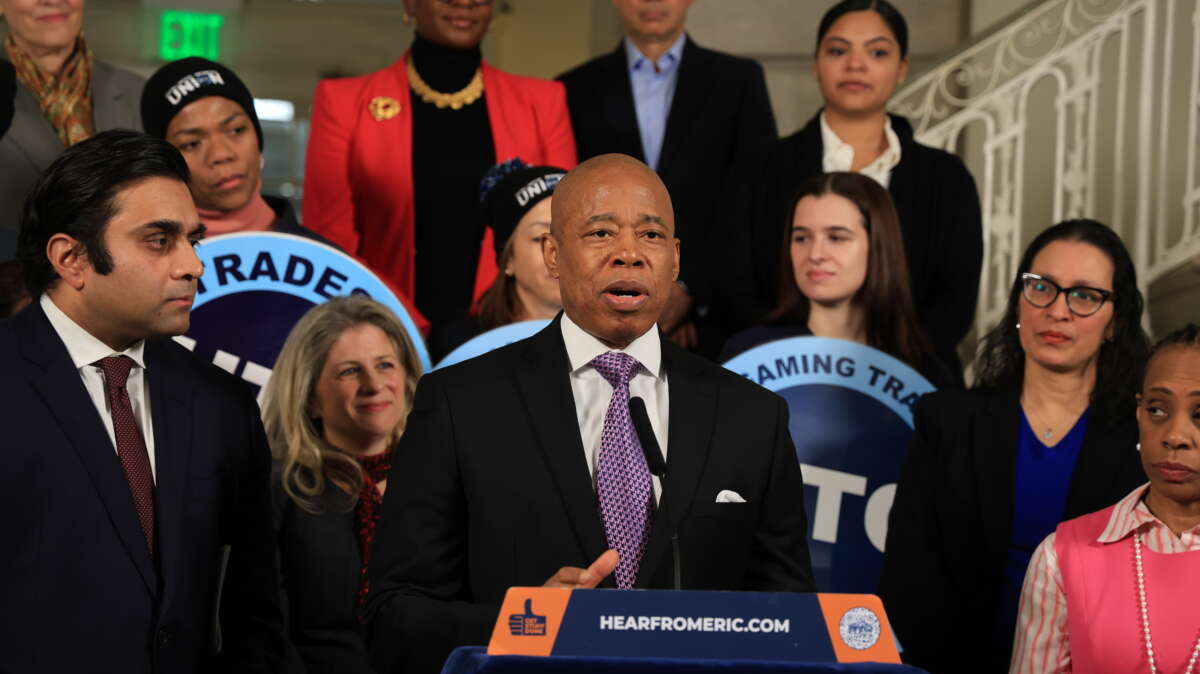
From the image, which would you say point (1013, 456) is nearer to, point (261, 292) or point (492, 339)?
point (492, 339)

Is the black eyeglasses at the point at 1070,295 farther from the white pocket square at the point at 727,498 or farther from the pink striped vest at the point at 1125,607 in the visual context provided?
the white pocket square at the point at 727,498

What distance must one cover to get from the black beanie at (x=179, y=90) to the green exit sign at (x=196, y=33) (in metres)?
5.78

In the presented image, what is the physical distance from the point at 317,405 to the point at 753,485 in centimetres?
162

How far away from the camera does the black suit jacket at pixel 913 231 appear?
4152 millimetres

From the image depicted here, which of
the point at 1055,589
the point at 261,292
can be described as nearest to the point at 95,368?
the point at 261,292

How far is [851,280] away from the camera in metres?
3.98

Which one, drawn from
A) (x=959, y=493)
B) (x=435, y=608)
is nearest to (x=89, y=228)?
(x=435, y=608)

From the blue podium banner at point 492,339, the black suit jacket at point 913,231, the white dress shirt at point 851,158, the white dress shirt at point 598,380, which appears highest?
the white dress shirt at point 851,158

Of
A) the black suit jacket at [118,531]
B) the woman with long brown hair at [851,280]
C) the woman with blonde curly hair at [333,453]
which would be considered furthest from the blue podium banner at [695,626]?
the woman with long brown hair at [851,280]

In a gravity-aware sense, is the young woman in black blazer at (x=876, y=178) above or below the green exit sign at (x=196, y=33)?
below

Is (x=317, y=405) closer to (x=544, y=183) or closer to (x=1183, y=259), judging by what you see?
(x=544, y=183)

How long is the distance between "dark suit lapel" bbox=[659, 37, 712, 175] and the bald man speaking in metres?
2.22

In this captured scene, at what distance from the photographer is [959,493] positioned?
3410 mm

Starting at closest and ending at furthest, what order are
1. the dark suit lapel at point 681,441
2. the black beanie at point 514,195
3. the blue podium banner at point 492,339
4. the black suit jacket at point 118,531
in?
the dark suit lapel at point 681,441, the black suit jacket at point 118,531, the blue podium banner at point 492,339, the black beanie at point 514,195
